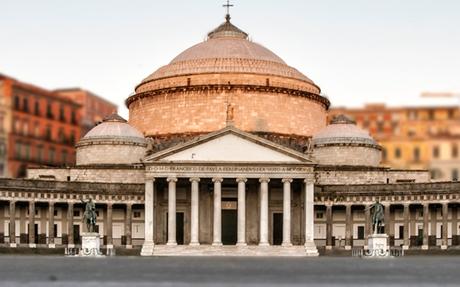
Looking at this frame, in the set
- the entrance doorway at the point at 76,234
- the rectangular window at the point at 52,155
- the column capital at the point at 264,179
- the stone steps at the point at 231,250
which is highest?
the rectangular window at the point at 52,155

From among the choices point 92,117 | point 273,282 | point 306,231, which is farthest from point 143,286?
point 92,117

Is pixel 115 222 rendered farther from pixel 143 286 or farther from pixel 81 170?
pixel 143 286

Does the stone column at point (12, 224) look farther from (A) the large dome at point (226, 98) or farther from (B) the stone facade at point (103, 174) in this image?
(A) the large dome at point (226, 98)

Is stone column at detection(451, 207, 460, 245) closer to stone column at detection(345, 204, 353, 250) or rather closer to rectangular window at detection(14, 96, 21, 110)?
stone column at detection(345, 204, 353, 250)

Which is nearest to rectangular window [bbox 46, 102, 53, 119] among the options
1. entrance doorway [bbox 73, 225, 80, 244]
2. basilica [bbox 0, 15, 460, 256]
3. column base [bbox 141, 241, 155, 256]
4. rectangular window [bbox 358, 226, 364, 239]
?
basilica [bbox 0, 15, 460, 256]

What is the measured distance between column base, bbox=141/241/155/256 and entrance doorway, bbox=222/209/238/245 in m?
9.57

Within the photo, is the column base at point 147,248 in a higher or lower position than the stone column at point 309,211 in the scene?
lower

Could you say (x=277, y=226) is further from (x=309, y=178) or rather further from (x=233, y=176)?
(x=233, y=176)

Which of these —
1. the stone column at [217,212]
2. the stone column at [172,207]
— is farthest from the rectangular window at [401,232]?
the stone column at [172,207]

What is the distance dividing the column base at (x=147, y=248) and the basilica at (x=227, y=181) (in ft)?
0.55

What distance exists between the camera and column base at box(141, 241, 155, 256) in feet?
336

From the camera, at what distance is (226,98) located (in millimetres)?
123125

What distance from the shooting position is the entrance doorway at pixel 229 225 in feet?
364

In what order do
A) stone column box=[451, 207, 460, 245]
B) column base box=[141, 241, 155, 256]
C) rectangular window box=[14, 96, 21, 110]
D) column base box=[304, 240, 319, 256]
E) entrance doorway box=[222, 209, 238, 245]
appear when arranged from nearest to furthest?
rectangular window box=[14, 96, 21, 110]
column base box=[141, 241, 155, 256]
column base box=[304, 240, 319, 256]
stone column box=[451, 207, 460, 245]
entrance doorway box=[222, 209, 238, 245]
